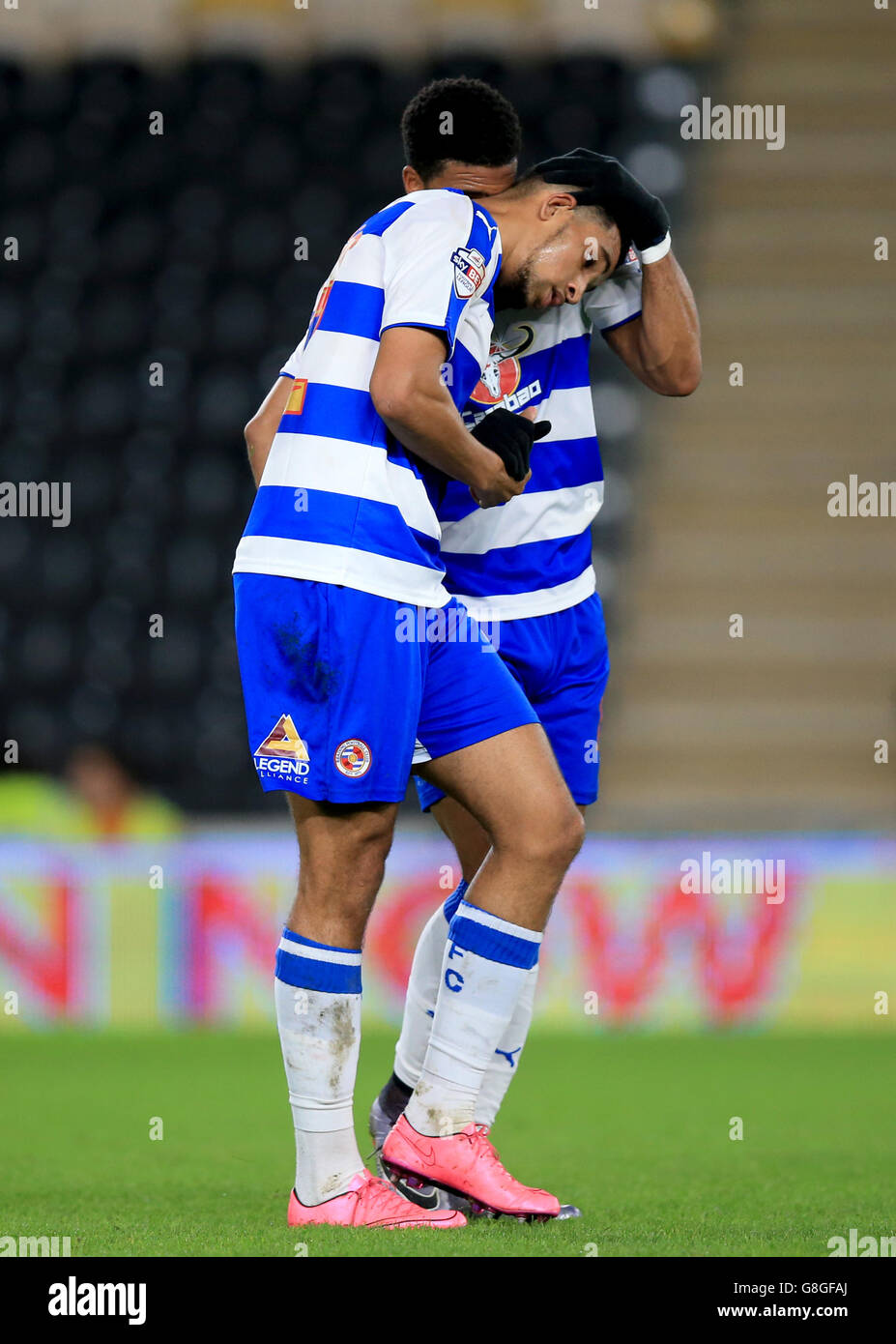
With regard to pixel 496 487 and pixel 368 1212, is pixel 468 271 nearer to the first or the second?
pixel 496 487

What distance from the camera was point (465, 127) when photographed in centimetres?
300

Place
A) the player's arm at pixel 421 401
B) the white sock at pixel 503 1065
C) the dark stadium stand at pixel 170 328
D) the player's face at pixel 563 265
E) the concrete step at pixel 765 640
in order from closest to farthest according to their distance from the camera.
A: the player's arm at pixel 421 401 → the player's face at pixel 563 265 → the white sock at pixel 503 1065 → the dark stadium stand at pixel 170 328 → the concrete step at pixel 765 640

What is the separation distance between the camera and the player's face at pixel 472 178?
3021 mm

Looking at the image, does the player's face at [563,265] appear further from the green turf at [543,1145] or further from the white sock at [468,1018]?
the green turf at [543,1145]

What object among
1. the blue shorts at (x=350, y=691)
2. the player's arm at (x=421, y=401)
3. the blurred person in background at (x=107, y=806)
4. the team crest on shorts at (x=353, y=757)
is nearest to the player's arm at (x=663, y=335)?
the player's arm at (x=421, y=401)

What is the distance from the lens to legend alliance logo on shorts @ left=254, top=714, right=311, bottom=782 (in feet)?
8.89

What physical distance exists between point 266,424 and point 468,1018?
1.09 metres

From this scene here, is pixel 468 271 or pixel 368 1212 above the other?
pixel 468 271

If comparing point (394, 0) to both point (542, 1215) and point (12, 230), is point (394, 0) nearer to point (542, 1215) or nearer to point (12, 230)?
point (12, 230)

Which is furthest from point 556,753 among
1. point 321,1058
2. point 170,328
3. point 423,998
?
point 170,328

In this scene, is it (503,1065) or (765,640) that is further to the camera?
(765,640)

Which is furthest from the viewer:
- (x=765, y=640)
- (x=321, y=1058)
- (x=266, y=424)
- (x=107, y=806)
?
(x=765, y=640)

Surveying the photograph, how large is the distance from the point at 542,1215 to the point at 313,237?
925 centimetres

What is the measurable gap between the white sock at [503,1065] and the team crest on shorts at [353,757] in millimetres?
606
